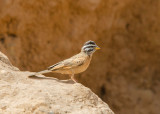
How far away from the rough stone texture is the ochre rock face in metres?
3.59

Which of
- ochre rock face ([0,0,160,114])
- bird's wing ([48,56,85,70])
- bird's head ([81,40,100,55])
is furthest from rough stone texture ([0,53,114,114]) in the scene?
ochre rock face ([0,0,160,114])

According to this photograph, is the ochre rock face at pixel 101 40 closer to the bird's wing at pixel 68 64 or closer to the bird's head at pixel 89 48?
the bird's head at pixel 89 48

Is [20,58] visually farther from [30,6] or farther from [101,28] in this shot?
[101,28]

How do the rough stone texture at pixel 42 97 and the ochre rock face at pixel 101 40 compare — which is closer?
the rough stone texture at pixel 42 97

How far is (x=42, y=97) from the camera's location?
160 inches

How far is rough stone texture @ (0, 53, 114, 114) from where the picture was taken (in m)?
3.89

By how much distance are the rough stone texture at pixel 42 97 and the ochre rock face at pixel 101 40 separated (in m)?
3.59

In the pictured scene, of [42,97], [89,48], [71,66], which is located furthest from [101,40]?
[42,97]

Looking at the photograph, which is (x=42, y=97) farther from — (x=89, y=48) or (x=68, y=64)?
(x=89, y=48)

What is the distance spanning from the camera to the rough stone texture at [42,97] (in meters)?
3.89

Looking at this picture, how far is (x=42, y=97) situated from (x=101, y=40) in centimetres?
619

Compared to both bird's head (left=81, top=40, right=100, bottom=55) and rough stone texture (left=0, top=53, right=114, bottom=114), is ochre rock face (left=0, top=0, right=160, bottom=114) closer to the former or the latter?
bird's head (left=81, top=40, right=100, bottom=55)

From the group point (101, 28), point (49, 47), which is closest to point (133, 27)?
point (101, 28)

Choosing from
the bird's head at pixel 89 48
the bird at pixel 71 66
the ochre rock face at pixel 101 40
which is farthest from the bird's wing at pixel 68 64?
the ochre rock face at pixel 101 40
